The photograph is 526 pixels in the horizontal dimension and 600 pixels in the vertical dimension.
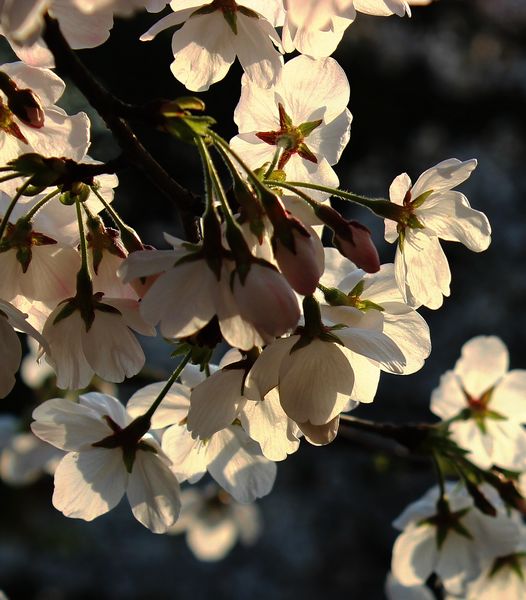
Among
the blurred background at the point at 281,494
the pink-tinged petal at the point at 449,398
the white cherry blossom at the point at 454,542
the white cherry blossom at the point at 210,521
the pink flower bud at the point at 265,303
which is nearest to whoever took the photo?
the pink flower bud at the point at 265,303

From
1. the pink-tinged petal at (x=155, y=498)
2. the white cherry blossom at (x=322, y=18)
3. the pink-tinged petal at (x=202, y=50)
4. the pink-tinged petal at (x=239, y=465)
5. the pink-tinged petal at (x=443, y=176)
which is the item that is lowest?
the pink-tinged petal at (x=239, y=465)

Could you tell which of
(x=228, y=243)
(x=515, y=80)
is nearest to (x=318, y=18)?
(x=228, y=243)

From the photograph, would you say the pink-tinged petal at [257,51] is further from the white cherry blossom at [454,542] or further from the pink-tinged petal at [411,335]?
the white cherry blossom at [454,542]

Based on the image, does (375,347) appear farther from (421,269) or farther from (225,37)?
(225,37)

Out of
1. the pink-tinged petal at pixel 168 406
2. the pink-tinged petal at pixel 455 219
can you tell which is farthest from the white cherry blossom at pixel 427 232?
the pink-tinged petal at pixel 168 406

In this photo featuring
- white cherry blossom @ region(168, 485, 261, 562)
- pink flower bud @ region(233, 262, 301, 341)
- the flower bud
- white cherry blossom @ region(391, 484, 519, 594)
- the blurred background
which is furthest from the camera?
the blurred background

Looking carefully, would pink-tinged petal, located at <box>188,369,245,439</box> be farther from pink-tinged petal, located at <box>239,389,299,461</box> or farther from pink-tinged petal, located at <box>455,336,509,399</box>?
pink-tinged petal, located at <box>455,336,509,399</box>

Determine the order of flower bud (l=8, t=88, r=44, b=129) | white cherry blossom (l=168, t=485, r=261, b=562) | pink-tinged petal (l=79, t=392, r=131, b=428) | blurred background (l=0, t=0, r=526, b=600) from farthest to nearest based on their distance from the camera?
blurred background (l=0, t=0, r=526, b=600), white cherry blossom (l=168, t=485, r=261, b=562), pink-tinged petal (l=79, t=392, r=131, b=428), flower bud (l=8, t=88, r=44, b=129)

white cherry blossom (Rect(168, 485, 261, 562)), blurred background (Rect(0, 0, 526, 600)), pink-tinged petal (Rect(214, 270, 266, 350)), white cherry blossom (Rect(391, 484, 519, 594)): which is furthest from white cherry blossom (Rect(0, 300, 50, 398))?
blurred background (Rect(0, 0, 526, 600))
